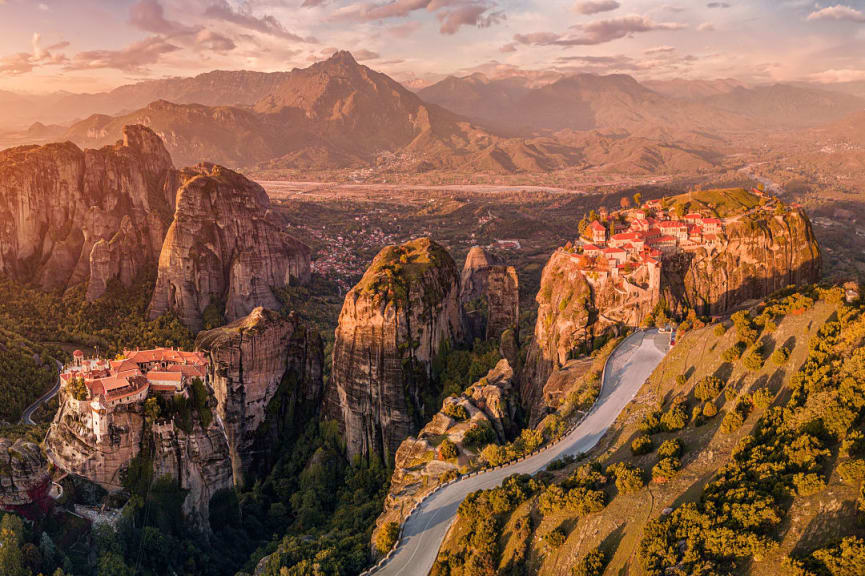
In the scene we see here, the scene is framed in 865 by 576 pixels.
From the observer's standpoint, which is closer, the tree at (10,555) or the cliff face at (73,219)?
the tree at (10,555)

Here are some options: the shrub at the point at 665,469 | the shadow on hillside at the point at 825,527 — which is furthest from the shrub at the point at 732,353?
the shadow on hillside at the point at 825,527

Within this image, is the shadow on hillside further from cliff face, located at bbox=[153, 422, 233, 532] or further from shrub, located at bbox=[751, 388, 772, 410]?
cliff face, located at bbox=[153, 422, 233, 532]

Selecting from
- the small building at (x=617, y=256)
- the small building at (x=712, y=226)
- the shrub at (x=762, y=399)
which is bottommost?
the shrub at (x=762, y=399)

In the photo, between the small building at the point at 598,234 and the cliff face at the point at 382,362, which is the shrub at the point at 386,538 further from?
the small building at the point at 598,234

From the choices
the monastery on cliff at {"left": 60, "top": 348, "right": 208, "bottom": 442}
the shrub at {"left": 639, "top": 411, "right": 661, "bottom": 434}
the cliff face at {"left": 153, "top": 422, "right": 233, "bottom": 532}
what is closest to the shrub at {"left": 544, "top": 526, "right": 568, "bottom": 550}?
the shrub at {"left": 639, "top": 411, "right": 661, "bottom": 434}

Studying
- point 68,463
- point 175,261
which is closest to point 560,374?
point 68,463

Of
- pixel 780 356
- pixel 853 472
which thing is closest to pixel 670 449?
pixel 853 472

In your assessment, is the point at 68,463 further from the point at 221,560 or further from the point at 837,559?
the point at 837,559
